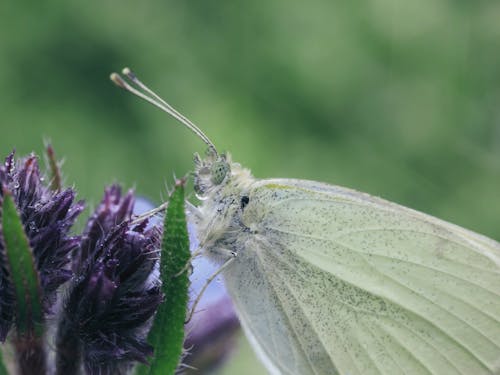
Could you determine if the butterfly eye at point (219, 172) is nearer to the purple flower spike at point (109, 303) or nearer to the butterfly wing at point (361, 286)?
the butterfly wing at point (361, 286)

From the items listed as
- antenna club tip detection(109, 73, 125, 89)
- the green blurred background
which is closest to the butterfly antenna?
antenna club tip detection(109, 73, 125, 89)

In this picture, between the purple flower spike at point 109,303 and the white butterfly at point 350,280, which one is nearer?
the purple flower spike at point 109,303

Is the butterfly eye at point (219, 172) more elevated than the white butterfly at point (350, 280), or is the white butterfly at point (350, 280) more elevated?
the butterfly eye at point (219, 172)

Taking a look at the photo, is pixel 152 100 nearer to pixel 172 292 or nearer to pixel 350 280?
pixel 172 292

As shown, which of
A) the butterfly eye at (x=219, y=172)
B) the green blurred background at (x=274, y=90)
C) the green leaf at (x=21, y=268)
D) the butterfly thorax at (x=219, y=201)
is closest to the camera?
the green leaf at (x=21, y=268)

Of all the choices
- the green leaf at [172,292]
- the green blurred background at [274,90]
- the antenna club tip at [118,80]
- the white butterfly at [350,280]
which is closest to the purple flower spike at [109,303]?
the green leaf at [172,292]

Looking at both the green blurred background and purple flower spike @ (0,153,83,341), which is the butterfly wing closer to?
purple flower spike @ (0,153,83,341)

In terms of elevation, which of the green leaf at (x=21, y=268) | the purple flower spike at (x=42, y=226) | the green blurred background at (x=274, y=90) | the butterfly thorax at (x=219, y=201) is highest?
the green blurred background at (x=274, y=90)
